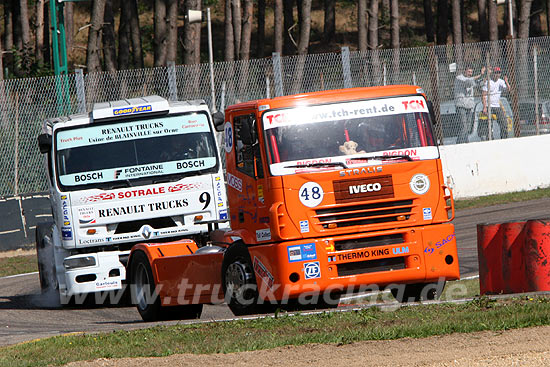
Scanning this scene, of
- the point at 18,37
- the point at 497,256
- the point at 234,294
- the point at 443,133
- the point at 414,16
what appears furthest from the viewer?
the point at 414,16

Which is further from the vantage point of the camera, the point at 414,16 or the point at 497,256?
the point at 414,16

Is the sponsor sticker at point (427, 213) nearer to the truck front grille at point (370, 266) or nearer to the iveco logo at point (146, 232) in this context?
the truck front grille at point (370, 266)

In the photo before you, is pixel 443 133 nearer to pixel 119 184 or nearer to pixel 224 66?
pixel 224 66

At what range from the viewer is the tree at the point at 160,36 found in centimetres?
2908

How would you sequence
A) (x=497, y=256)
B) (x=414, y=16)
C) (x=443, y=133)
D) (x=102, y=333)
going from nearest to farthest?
(x=102, y=333)
(x=497, y=256)
(x=443, y=133)
(x=414, y=16)

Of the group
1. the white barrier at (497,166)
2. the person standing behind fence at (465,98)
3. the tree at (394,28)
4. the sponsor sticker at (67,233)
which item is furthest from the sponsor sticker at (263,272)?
the tree at (394,28)

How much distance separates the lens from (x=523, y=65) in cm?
2370

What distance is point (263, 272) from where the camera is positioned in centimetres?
972

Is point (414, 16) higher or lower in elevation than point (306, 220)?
higher

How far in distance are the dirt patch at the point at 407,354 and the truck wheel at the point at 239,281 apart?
7.33 ft

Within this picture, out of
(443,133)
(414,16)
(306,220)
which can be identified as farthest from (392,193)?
(414,16)

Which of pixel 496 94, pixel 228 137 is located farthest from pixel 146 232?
pixel 496 94

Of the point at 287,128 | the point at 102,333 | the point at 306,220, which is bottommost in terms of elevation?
the point at 102,333

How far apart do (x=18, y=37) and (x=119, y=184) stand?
43.3 meters
